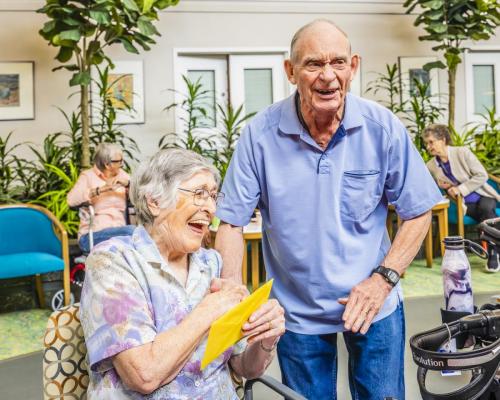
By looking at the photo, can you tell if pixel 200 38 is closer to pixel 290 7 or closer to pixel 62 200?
pixel 290 7

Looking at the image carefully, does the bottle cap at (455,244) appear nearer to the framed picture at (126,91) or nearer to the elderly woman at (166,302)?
the elderly woman at (166,302)

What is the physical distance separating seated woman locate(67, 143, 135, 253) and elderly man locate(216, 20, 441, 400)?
11.0 feet

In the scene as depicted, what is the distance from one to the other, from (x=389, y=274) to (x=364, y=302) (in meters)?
0.11

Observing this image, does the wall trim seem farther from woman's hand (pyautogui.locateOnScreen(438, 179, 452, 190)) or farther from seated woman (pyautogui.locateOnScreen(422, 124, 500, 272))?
woman's hand (pyautogui.locateOnScreen(438, 179, 452, 190))

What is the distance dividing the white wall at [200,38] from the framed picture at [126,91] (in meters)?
0.07

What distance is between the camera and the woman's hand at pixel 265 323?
1.36m

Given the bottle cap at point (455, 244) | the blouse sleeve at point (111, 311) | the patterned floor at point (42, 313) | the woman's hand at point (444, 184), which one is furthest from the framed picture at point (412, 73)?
the blouse sleeve at point (111, 311)

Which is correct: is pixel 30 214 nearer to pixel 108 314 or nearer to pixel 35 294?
pixel 35 294

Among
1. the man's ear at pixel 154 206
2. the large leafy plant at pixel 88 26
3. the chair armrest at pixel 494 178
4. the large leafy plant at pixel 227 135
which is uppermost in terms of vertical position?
the large leafy plant at pixel 88 26

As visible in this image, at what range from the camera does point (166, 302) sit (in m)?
1.44

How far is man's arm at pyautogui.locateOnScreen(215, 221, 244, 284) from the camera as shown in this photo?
169 cm

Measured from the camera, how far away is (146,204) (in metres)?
1.52

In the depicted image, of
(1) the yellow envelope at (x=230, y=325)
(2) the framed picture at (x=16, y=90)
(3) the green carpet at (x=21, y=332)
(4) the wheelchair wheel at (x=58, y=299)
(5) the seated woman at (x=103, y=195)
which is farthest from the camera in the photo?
(2) the framed picture at (x=16, y=90)

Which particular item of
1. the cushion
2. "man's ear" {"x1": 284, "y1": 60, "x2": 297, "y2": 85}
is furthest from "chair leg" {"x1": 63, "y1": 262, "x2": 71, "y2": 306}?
"man's ear" {"x1": 284, "y1": 60, "x2": 297, "y2": 85}
